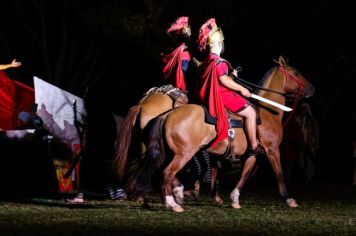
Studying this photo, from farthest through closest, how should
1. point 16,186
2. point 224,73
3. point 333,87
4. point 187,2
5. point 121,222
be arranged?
1. point 333,87
2. point 187,2
3. point 16,186
4. point 224,73
5. point 121,222

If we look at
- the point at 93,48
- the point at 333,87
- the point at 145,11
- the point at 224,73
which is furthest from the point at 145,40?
the point at 224,73

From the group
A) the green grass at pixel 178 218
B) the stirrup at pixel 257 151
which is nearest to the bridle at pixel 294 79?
the stirrup at pixel 257 151

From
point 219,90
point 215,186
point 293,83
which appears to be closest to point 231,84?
point 219,90

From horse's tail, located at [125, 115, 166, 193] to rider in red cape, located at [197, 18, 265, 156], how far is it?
83cm

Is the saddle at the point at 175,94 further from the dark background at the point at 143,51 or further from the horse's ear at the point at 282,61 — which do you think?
the dark background at the point at 143,51

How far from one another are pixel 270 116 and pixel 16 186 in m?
6.84

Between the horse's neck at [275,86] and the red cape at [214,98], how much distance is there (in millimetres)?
1477

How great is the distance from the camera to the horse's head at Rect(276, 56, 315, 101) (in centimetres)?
1553

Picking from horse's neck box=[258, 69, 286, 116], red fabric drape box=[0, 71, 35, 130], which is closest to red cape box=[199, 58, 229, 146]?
horse's neck box=[258, 69, 286, 116]

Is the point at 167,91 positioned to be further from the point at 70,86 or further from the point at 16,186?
the point at 70,86

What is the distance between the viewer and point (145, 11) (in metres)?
27.2

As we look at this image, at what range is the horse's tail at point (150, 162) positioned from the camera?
44.2 feet

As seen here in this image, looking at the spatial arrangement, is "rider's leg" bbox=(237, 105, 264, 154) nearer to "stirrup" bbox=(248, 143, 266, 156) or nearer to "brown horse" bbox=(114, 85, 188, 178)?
"stirrup" bbox=(248, 143, 266, 156)

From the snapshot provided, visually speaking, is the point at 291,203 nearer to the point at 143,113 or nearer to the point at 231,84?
the point at 231,84
